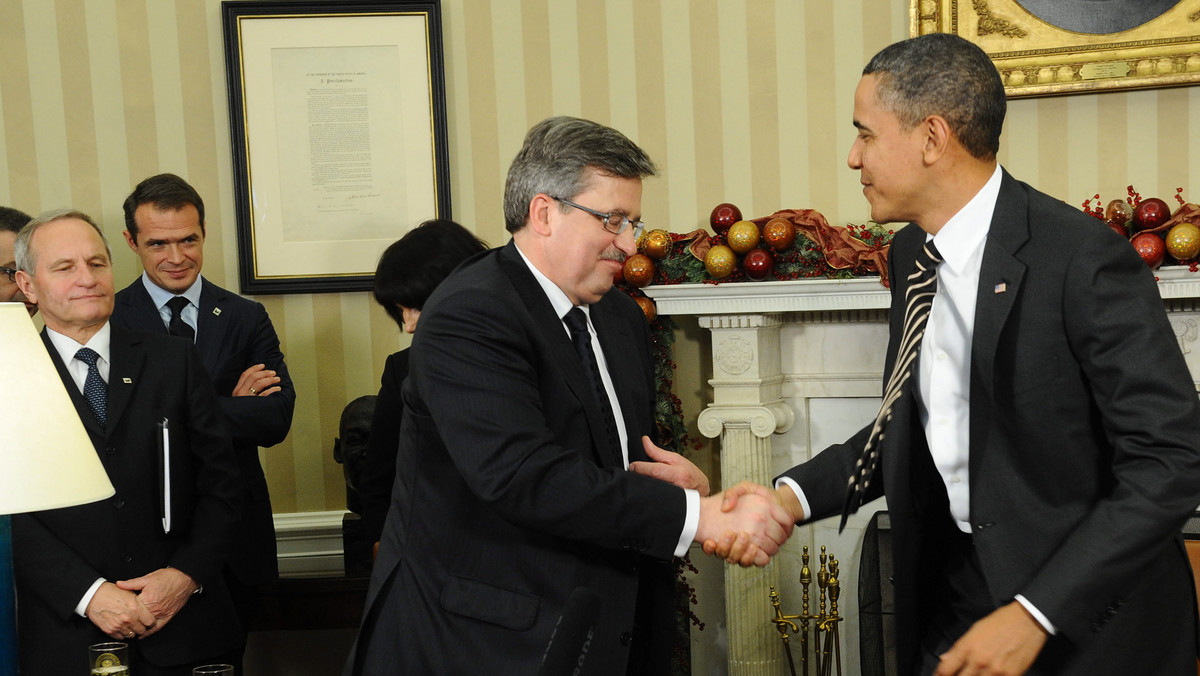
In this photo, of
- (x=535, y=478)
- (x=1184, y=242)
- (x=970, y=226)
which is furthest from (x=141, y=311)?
(x=1184, y=242)

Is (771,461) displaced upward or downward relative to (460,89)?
downward

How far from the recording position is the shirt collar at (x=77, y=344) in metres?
2.54

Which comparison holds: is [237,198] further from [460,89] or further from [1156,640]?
[1156,640]

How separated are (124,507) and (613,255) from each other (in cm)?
140

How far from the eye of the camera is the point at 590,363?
1.89 metres

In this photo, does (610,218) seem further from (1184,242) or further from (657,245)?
(1184,242)

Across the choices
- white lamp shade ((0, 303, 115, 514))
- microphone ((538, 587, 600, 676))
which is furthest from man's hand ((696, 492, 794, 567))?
white lamp shade ((0, 303, 115, 514))

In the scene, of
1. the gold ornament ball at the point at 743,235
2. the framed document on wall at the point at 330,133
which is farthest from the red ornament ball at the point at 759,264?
the framed document on wall at the point at 330,133

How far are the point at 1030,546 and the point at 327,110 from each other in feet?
9.63

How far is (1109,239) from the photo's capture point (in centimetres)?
157

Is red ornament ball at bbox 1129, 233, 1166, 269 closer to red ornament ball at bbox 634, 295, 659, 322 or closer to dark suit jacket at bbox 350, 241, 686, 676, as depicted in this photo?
red ornament ball at bbox 634, 295, 659, 322

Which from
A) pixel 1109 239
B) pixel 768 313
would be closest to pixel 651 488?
pixel 1109 239

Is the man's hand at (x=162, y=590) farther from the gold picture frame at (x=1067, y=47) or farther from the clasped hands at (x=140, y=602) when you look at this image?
the gold picture frame at (x=1067, y=47)

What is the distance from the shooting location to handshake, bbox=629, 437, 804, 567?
6.15 feet
